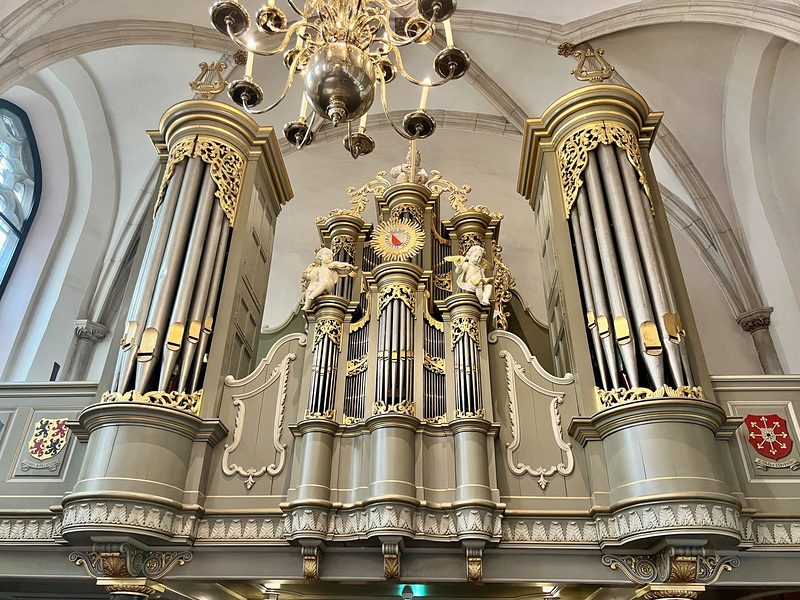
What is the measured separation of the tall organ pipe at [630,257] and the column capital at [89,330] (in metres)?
8.06

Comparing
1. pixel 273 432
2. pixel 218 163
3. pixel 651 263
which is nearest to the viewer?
pixel 273 432

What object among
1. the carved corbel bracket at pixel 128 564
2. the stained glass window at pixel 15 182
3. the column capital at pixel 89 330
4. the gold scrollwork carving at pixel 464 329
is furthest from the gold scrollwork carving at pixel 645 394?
the stained glass window at pixel 15 182

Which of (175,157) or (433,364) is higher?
(175,157)

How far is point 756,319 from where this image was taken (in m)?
10.3

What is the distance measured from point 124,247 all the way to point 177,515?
702cm

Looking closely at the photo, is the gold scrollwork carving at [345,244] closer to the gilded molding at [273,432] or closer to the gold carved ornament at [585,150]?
the gilded molding at [273,432]

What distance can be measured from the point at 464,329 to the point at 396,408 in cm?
101

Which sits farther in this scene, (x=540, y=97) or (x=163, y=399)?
(x=540, y=97)

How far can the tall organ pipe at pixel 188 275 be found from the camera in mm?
5668

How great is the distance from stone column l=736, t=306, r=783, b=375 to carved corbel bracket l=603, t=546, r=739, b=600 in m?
6.18

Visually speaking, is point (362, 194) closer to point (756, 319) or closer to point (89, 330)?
point (89, 330)

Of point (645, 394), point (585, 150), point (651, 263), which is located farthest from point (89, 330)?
point (645, 394)

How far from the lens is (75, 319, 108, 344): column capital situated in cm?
1057

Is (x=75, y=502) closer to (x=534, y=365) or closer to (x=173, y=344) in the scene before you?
(x=173, y=344)
